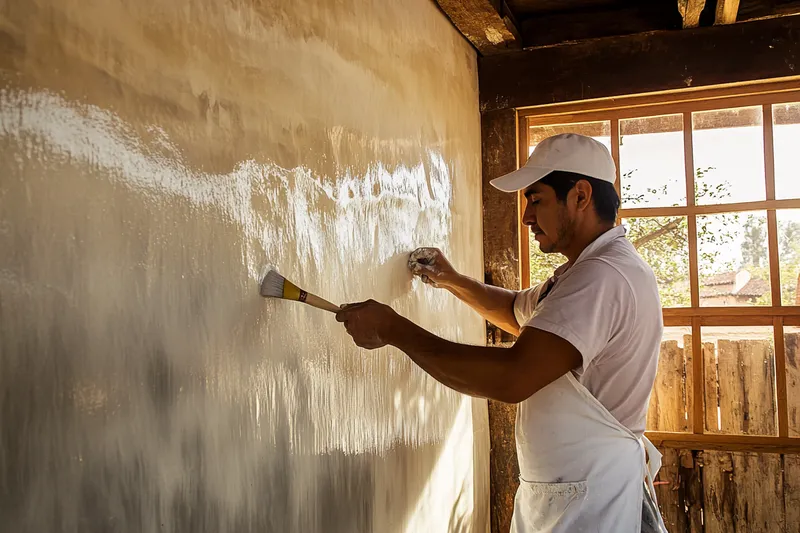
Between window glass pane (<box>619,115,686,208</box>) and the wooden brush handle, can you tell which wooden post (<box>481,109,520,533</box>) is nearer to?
window glass pane (<box>619,115,686,208</box>)

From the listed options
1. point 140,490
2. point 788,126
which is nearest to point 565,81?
point 788,126

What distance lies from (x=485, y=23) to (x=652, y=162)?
3.16 feet

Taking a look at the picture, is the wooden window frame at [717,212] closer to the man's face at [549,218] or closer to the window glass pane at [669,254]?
the window glass pane at [669,254]

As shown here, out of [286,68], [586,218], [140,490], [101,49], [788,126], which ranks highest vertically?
[788,126]

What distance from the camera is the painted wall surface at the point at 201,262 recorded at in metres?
0.85

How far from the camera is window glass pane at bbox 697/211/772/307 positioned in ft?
9.35

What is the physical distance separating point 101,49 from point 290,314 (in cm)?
67

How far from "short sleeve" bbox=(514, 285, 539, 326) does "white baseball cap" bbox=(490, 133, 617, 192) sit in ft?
1.55

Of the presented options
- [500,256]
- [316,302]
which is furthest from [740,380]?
[316,302]

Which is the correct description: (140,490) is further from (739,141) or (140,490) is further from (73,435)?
(739,141)

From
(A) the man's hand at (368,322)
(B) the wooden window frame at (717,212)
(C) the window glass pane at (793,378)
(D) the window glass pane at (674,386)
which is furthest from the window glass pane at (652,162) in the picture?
(A) the man's hand at (368,322)

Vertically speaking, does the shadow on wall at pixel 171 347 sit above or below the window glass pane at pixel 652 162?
below

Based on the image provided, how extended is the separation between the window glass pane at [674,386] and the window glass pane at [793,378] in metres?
0.37

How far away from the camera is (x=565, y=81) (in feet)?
10.0
